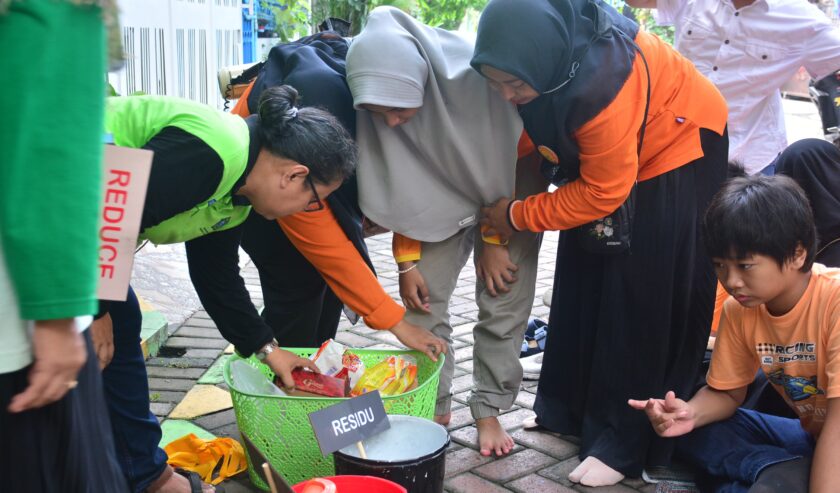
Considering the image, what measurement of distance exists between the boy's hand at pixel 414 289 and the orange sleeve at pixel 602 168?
0.45 meters

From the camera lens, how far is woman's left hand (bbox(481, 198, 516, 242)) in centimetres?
276

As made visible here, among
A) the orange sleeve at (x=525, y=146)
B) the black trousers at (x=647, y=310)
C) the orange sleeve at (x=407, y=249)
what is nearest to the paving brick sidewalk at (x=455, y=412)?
the black trousers at (x=647, y=310)

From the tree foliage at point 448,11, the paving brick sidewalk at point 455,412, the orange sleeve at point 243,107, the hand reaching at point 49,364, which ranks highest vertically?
the tree foliage at point 448,11

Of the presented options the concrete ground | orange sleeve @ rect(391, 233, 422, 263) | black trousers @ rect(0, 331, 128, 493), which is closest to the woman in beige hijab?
orange sleeve @ rect(391, 233, 422, 263)

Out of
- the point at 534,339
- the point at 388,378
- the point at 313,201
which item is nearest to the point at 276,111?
the point at 313,201

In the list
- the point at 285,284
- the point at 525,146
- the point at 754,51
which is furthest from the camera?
the point at 754,51

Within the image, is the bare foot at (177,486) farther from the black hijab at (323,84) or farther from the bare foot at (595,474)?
the bare foot at (595,474)

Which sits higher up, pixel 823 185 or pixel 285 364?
pixel 823 185

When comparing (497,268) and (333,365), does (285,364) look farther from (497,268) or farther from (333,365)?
(497,268)

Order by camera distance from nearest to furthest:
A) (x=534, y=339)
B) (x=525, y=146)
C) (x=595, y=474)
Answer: (x=595, y=474), (x=525, y=146), (x=534, y=339)

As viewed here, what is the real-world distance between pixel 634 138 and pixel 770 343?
0.68 meters

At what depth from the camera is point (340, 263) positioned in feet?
8.77

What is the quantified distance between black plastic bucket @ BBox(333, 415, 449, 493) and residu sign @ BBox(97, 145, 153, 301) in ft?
2.59

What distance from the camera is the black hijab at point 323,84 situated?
103 inches
